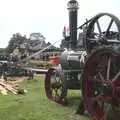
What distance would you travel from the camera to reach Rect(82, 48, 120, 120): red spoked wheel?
841 centimetres

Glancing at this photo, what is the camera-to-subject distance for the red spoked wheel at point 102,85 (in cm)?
841

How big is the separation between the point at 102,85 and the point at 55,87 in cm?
502

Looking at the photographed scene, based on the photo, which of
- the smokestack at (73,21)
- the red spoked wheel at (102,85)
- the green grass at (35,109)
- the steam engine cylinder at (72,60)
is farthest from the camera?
the smokestack at (73,21)

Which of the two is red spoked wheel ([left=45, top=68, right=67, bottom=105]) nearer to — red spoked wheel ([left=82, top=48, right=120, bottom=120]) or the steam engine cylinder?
the steam engine cylinder

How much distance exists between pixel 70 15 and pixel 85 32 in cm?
388

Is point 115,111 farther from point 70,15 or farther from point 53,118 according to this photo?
point 70,15

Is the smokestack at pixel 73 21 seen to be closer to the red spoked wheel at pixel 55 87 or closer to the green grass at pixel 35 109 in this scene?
the red spoked wheel at pixel 55 87

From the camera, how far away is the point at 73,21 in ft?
46.7

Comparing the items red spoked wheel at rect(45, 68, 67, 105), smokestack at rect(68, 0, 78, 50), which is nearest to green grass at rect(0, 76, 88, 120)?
red spoked wheel at rect(45, 68, 67, 105)

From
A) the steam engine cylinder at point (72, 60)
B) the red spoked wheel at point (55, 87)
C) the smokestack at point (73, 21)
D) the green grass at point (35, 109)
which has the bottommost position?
the green grass at point (35, 109)

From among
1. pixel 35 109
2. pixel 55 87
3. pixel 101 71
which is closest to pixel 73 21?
pixel 55 87

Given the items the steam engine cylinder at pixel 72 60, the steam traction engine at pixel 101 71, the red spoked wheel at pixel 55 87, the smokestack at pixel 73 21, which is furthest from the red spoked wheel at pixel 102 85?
the smokestack at pixel 73 21

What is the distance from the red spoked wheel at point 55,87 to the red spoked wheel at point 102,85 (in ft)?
12.2

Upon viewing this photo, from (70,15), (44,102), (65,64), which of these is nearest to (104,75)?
(65,64)
